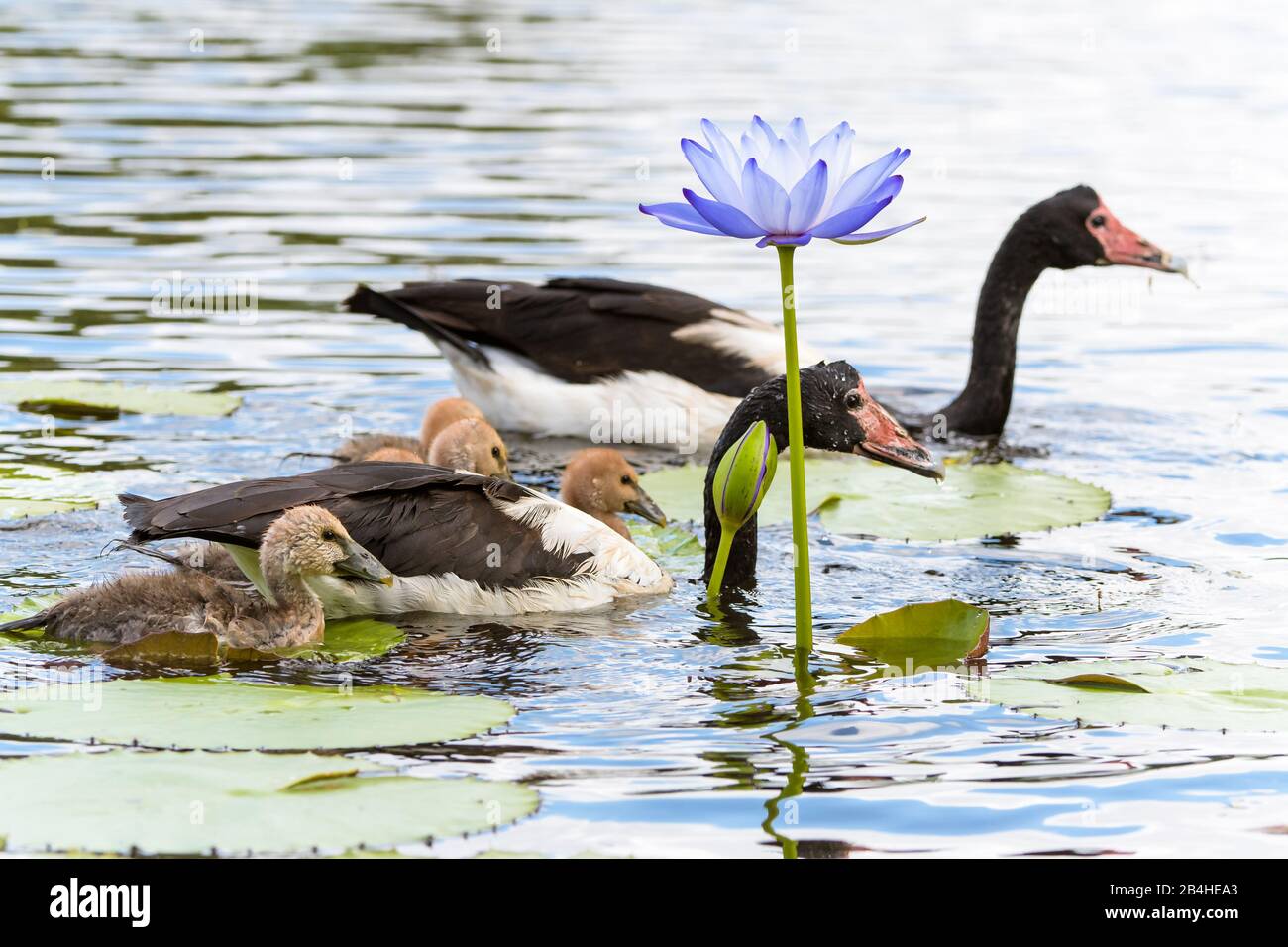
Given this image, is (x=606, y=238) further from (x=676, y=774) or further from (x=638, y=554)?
(x=676, y=774)

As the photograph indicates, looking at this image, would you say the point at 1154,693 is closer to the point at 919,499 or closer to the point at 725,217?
the point at 725,217

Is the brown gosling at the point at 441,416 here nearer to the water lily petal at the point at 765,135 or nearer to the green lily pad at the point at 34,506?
the green lily pad at the point at 34,506

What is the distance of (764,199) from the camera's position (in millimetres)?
5145

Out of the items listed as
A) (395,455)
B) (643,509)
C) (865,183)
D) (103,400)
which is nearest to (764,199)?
(865,183)

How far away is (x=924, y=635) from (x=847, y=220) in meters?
1.90

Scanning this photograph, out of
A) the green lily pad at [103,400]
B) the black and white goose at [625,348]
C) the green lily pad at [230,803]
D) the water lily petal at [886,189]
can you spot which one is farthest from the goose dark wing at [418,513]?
the black and white goose at [625,348]

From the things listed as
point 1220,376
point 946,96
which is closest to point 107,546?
point 1220,376

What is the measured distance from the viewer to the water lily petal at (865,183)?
17.2 feet

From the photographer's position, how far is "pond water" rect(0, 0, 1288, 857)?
5.34m

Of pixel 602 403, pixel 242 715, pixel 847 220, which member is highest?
pixel 847 220

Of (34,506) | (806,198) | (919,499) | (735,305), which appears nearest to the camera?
(806,198)

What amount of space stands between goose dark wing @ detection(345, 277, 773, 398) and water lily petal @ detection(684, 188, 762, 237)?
4.98m

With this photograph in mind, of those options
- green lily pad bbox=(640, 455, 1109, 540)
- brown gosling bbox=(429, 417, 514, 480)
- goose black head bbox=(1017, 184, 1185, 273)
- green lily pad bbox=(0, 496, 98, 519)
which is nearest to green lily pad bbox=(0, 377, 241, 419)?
green lily pad bbox=(0, 496, 98, 519)
